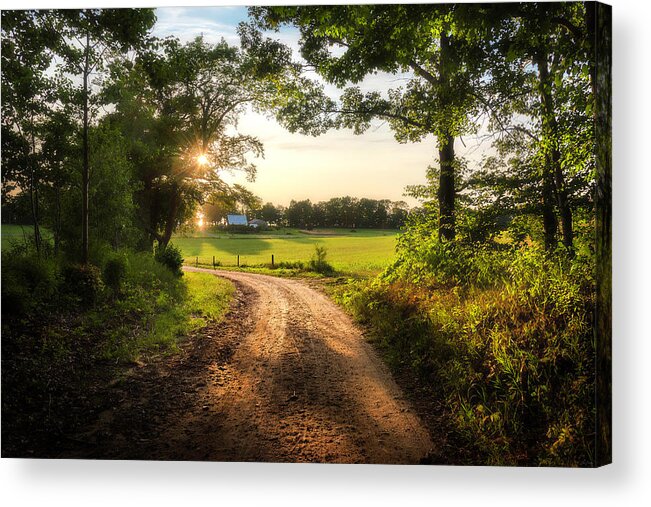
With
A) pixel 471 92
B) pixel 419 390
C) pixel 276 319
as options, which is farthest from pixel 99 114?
pixel 419 390

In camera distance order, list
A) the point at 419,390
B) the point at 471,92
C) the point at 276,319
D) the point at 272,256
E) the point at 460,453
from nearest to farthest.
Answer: the point at 460,453, the point at 419,390, the point at 471,92, the point at 276,319, the point at 272,256

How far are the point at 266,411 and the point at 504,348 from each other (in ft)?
7.90

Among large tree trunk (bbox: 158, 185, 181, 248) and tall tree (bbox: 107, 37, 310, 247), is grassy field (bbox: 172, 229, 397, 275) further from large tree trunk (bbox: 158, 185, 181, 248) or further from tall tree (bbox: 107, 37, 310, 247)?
tall tree (bbox: 107, 37, 310, 247)

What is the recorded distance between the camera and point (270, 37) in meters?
4.44

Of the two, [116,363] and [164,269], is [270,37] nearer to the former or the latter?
[164,269]

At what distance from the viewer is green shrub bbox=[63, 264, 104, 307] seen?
4195 mm

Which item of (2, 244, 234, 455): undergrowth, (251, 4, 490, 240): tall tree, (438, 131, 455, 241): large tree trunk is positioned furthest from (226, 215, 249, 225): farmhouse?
(438, 131, 455, 241): large tree trunk

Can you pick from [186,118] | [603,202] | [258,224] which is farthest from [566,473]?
[186,118]

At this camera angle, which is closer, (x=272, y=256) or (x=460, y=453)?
(x=460, y=453)

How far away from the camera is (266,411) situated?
12.4 ft

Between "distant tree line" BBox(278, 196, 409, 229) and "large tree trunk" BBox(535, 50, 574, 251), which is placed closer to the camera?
"large tree trunk" BBox(535, 50, 574, 251)

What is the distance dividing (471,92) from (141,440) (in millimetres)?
5122

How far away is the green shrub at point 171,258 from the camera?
4.54 m

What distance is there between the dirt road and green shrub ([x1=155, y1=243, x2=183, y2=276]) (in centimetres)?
93
